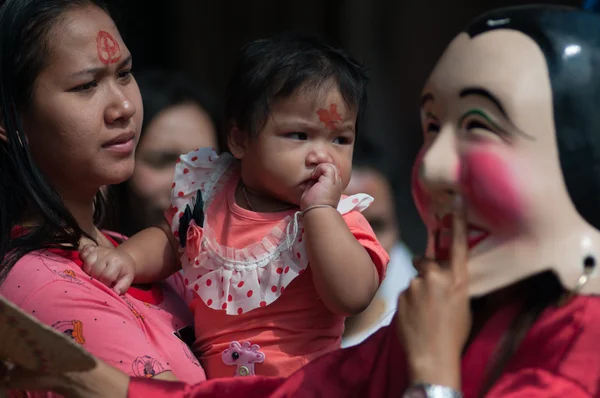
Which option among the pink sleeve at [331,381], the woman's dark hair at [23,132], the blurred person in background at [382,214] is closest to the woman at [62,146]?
Result: the woman's dark hair at [23,132]

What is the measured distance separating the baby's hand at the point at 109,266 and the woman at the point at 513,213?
0.75 m

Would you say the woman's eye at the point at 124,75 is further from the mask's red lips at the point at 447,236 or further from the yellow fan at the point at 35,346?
the mask's red lips at the point at 447,236

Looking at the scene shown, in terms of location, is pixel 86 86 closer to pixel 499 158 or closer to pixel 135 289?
pixel 135 289

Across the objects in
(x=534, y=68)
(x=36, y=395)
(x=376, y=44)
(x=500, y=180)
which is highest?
(x=534, y=68)

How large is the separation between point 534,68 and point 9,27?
114cm

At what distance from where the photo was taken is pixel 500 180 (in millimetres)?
1353

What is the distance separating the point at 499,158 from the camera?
1.36 metres

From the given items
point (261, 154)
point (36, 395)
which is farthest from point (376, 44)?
point (36, 395)

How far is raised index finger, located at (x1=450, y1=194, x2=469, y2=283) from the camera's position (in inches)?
55.3

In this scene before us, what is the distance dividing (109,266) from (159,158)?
1.00 metres

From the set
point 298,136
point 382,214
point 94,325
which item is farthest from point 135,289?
point 382,214

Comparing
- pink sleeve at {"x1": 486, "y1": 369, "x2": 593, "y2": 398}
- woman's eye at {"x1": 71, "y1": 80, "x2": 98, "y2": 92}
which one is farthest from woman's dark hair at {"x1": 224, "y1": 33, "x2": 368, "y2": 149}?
pink sleeve at {"x1": 486, "y1": 369, "x2": 593, "y2": 398}

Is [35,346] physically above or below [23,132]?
below

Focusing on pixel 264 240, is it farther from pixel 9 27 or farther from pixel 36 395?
pixel 9 27
